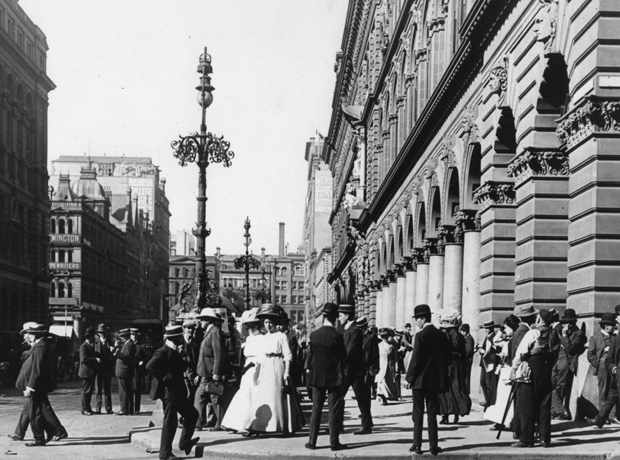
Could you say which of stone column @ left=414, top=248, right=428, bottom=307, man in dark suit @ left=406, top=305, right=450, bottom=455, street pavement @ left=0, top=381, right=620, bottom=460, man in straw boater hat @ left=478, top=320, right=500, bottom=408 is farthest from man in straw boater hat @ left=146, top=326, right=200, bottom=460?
stone column @ left=414, top=248, right=428, bottom=307

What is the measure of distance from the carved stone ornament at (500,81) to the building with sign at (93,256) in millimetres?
55794

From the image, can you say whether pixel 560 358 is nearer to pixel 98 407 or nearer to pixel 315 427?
pixel 315 427

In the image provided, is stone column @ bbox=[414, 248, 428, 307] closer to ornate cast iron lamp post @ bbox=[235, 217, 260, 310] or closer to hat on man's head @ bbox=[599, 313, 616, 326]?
ornate cast iron lamp post @ bbox=[235, 217, 260, 310]

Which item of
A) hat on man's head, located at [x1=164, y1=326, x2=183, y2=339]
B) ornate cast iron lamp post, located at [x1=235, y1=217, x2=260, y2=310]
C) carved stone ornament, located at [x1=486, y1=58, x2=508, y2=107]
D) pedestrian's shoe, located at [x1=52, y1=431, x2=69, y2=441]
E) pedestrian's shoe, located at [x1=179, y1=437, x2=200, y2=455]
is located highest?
carved stone ornament, located at [x1=486, y1=58, x2=508, y2=107]

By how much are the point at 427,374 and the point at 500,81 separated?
9440 mm

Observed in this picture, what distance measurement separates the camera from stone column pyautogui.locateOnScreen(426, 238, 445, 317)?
2862 cm

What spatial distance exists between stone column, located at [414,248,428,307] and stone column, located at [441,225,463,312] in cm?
500

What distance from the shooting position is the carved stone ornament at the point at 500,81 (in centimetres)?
1947

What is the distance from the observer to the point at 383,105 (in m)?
46.2

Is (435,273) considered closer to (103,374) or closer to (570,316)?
(103,374)

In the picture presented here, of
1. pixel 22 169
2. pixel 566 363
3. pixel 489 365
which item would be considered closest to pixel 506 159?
pixel 489 365

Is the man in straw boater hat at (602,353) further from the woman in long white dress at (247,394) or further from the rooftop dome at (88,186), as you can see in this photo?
the rooftop dome at (88,186)

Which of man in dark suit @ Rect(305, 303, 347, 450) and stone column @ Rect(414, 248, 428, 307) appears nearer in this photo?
man in dark suit @ Rect(305, 303, 347, 450)

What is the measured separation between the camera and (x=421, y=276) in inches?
1283
